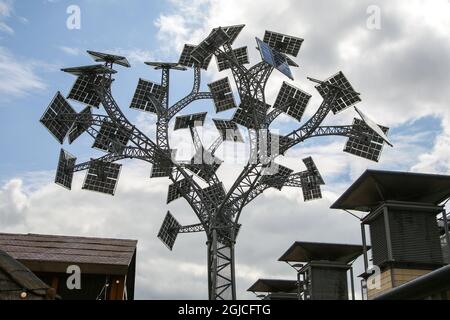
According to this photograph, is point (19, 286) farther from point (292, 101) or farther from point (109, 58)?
point (292, 101)

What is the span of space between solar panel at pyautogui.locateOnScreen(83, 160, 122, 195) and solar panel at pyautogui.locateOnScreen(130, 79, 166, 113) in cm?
→ 379

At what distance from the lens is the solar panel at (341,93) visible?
88.4 feet

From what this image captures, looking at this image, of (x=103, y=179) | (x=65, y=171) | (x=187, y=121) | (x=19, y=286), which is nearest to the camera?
(x=19, y=286)

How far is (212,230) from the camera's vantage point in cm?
2916

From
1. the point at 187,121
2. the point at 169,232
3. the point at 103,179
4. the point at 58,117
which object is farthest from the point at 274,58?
the point at 169,232

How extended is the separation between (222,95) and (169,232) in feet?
30.8

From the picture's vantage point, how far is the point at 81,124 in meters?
27.3

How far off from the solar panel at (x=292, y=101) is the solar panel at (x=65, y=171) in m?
11.8

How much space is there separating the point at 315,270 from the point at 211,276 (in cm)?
1054

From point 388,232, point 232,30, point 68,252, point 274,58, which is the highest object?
point 232,30

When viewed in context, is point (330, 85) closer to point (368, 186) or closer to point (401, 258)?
point (368, 186)

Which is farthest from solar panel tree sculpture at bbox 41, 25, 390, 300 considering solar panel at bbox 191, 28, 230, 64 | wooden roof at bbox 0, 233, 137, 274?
wooden roof at bbox 0, 233, 137, 274

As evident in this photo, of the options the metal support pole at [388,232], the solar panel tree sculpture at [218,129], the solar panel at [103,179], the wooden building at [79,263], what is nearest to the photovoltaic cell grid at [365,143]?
the solar panel tree sculpture at [218,129]

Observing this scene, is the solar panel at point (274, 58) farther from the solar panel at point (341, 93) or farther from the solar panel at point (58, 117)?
the solar panel at point (58, 117)
